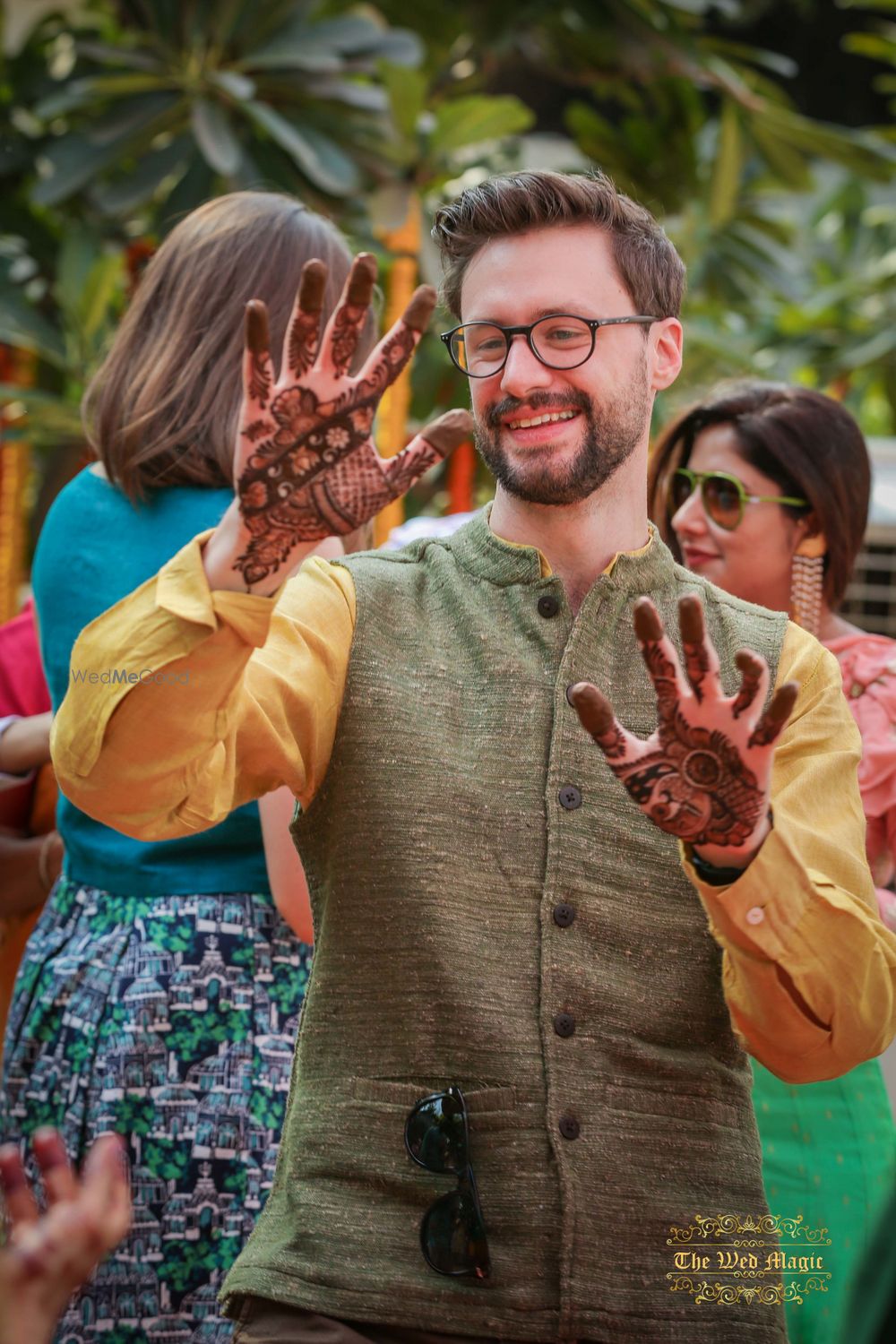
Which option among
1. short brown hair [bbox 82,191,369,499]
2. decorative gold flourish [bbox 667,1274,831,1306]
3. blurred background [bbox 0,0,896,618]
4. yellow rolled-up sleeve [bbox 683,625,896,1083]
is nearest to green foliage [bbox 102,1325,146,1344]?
decorative gold flourish [bbox 667,1274,831,1306]

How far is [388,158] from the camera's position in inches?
195

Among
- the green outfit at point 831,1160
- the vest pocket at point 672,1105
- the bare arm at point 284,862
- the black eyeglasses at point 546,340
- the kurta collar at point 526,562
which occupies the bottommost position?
the green outfit at point 831,1160

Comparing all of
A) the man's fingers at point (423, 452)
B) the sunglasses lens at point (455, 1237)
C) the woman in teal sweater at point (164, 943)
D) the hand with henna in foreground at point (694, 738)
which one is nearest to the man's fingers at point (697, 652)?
the hand with henna in foreground at point (694, 738)

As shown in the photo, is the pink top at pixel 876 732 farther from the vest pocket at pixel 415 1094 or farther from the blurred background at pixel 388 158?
the blurred background at pixel 388 158

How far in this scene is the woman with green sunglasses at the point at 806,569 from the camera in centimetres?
237

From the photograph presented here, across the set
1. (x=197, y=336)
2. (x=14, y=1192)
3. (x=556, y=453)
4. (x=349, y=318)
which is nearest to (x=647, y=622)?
(x=349, y=318)

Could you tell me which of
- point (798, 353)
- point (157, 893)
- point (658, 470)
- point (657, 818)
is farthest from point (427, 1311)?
point (798, 353)

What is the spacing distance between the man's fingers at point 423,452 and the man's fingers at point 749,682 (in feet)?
1.10

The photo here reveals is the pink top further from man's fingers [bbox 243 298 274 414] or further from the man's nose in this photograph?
man's fingers [bbox 243 298 274 414]

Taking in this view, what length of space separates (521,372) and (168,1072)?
979 millimetres

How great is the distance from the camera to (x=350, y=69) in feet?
15.7

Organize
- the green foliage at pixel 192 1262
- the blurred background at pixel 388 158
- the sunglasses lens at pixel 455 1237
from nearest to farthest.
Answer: the sunglasses lens at pixel 455 1237 → the green foliage at pixel 192 1262 → the blurred background at pixel 388 158

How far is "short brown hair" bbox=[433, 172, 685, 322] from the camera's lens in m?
1.83

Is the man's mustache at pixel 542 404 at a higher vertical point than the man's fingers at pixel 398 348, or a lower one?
lower
